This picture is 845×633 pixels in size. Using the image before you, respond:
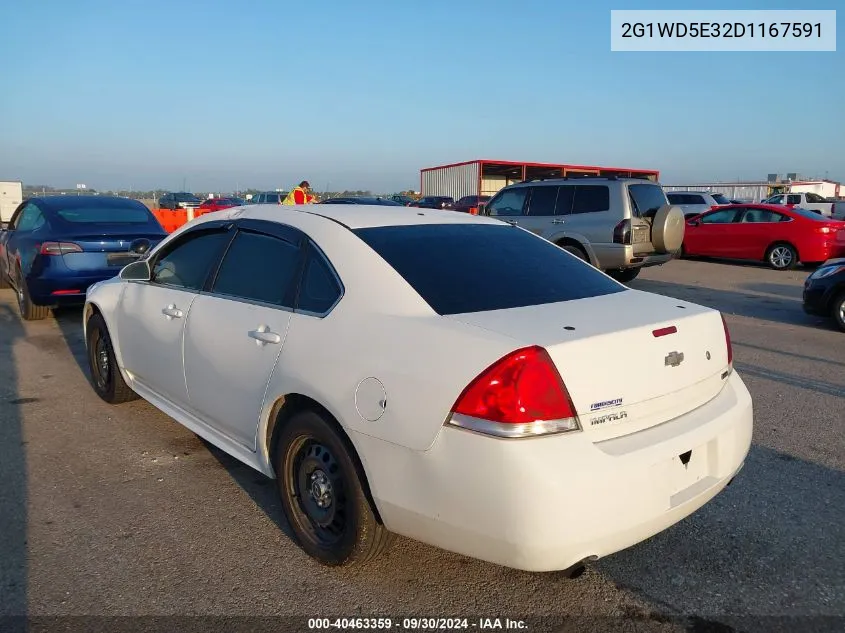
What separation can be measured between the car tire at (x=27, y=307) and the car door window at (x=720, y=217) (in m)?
13.8

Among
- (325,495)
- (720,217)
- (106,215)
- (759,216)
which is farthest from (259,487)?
(720,217)

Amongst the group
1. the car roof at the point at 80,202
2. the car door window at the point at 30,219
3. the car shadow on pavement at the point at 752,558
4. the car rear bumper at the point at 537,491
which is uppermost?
the car roof at the point at 80,202

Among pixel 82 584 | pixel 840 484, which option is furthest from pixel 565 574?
pixel 840 484

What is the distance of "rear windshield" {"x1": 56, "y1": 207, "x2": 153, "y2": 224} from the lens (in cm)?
823

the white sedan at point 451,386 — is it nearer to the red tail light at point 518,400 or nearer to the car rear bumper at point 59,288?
the red tail light at point 518,400

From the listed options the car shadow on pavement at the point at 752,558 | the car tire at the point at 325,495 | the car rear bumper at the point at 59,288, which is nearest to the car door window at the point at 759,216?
the car shadow on pavement at the point at 752,558

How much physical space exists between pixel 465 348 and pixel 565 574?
91 cm

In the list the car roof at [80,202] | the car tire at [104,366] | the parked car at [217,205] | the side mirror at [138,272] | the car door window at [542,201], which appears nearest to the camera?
the side mirror at [138,272]

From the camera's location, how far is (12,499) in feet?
11.9

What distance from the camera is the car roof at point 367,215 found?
342 centimetres

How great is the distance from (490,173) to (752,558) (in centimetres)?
3972

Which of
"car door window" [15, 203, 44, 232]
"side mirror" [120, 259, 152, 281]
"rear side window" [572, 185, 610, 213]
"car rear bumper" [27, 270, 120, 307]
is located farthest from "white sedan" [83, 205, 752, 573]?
"rear side window" [572, 185, 610, 213]

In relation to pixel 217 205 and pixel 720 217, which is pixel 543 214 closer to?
pixel 720 217

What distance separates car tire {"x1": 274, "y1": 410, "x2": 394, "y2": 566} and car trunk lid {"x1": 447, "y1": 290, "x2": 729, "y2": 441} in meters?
0.76
